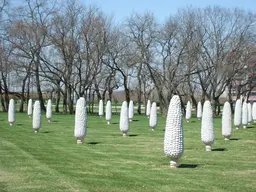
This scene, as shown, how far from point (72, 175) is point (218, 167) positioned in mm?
4211

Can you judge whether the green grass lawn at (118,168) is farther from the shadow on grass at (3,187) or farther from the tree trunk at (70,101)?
the tree trunk at (70,101)

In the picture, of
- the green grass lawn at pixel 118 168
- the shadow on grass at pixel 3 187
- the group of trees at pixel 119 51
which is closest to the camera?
the shadow on grass at pixel 3 187

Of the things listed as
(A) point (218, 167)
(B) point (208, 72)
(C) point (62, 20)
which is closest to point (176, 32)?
(B) point (208, 72)

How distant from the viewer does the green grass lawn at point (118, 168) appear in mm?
9482

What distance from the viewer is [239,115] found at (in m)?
27.3

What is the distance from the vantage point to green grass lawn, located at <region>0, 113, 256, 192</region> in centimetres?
948

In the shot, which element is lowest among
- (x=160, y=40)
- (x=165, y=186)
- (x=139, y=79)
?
(x=165, y=186)

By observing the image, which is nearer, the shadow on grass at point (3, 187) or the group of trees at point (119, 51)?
Answer: the shadow on grass at point (3, 187)

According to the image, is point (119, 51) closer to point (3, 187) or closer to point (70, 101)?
point (70, 101)

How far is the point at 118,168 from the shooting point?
39.1 feet

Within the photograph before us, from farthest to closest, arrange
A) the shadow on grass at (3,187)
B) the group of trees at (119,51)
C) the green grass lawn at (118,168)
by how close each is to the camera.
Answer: the group of trees at (119,51) → the green grass lawn at (118,168) → the shadow on grass at (3,187)

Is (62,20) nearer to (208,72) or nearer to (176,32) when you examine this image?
(176,32)

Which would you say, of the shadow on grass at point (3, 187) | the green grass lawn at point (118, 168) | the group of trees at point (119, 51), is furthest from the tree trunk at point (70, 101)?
the shadow on grass at point (3, 187)

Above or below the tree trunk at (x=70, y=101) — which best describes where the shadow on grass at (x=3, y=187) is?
below
